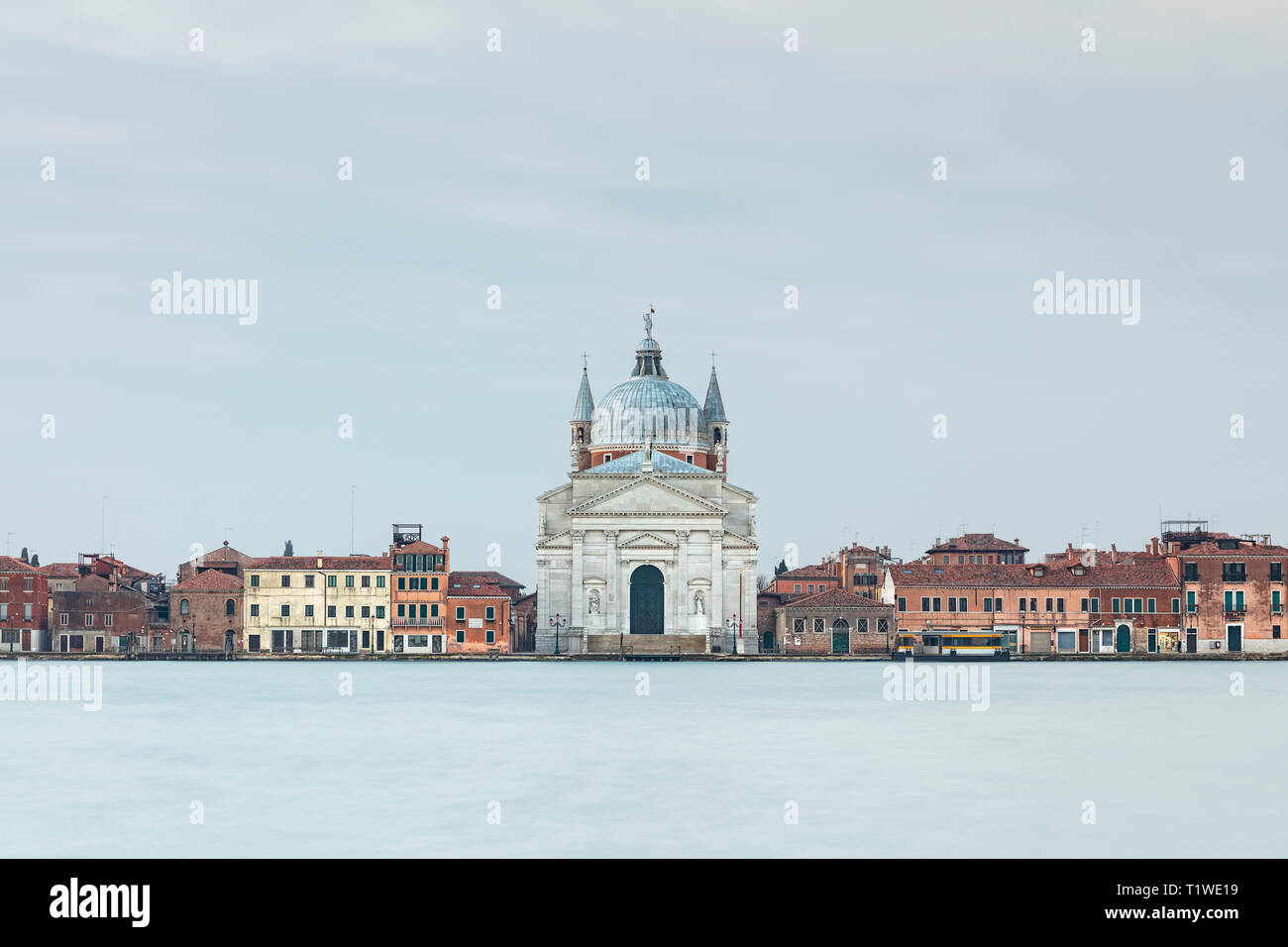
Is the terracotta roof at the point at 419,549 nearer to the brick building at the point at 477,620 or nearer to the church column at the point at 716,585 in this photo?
the brick building at the point at 477,620

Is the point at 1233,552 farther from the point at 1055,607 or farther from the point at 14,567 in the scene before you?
the point at 14,567

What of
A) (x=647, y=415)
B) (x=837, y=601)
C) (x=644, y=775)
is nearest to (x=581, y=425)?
(x=647, y=415)

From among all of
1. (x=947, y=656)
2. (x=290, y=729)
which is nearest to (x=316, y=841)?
(x=290, y=729)

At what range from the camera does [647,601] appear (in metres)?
82.6

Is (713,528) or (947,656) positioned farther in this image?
(713,528)

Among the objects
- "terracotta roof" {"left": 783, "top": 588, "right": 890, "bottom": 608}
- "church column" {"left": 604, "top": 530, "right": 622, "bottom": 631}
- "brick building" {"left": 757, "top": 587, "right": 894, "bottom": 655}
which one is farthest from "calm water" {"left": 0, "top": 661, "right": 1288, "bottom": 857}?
"church column" {"left": 604, "top": 530, "right": 622, "bottom": 631}

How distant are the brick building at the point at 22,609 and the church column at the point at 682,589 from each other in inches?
1118

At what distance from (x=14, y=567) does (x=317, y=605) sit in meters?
13.9

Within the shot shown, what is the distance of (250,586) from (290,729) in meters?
44.0

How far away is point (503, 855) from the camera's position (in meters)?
20.5

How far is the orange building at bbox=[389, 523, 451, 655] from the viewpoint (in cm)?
7969

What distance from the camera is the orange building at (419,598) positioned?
79.7m

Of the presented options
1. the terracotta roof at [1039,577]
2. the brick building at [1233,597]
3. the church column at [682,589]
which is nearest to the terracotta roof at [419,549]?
the church column at [682,589]
